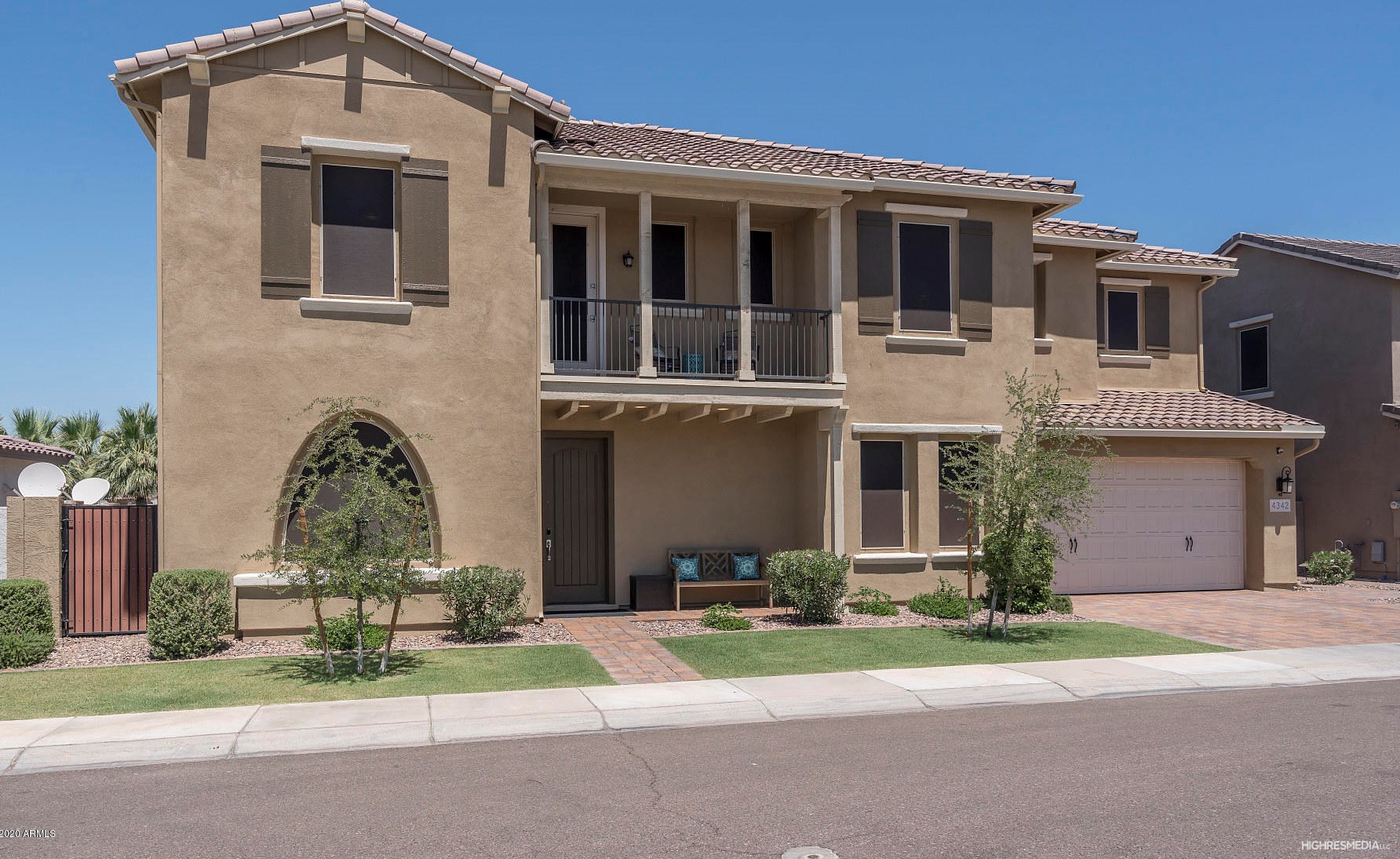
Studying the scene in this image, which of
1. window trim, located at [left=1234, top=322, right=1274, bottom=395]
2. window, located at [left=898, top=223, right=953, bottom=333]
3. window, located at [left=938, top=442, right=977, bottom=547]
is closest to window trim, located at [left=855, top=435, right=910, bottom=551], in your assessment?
window, located at [left=938, top=442, right=977, bottom=547]

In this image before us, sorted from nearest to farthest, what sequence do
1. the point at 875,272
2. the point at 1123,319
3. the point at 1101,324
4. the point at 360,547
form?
the point at 360,547 → the point at 875,272 → the point at 1101,324 → the point at 1123,319

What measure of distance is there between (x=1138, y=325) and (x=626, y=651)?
13667 mm

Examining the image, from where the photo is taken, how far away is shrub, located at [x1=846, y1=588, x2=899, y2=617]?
15.7 metres

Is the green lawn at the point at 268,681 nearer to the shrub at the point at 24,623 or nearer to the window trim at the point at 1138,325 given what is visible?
the shrub at the point at 24,623

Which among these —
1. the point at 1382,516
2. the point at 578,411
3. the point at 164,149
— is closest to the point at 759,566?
the point at 578,411

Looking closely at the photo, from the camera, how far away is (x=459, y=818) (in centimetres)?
640

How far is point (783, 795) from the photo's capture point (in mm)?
6887

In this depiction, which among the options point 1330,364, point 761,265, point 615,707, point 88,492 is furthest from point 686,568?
point 1330,364

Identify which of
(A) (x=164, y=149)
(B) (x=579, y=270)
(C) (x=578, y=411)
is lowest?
(C) (x=578, y=411)

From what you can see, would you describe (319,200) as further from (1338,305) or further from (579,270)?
(1338,305)

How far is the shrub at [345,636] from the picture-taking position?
1252 cm

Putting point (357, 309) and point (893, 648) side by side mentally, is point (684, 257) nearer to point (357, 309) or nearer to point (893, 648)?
point (357, 309)

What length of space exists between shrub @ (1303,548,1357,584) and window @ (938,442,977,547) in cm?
887

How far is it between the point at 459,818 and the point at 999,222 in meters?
13.9
